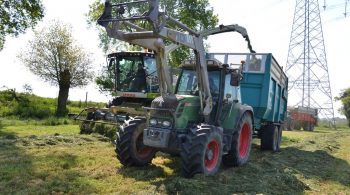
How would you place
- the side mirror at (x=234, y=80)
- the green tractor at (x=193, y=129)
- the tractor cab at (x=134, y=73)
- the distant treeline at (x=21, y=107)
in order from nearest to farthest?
the green tractor at (x=193, y=129) → the side mirror at (x=234, y=80) → the tractor cab at (x=134, y=73) → the distant treeline at (x=21, y=107)

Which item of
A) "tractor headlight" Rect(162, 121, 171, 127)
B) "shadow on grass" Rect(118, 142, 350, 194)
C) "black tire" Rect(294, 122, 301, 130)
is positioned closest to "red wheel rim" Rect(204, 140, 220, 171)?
"shadow on grass" Rect(118, 142, 350, 194)

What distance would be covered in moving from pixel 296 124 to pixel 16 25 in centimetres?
2777

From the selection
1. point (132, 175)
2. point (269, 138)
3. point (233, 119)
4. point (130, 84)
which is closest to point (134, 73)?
point (130, 84)

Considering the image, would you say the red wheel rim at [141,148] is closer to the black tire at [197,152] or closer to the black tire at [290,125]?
the black tire at [197,152]

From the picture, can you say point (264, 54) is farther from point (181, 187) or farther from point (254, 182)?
point (181, 187)

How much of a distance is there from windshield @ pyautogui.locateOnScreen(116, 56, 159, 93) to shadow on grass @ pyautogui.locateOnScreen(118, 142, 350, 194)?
480 centimetres

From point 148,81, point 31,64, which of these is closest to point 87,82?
point 31,64

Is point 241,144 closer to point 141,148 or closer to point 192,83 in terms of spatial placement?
point 192,83

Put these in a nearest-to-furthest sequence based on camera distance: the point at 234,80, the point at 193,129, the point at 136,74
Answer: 1. the point at 193,129
2. the point at 234,80
3. the point at 136,74

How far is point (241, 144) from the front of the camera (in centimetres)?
970

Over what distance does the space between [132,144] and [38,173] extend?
1.85 meters

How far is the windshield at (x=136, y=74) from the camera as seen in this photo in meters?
14.0

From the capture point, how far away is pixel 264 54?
1186cm

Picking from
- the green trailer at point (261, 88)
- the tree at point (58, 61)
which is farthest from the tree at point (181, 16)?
the green trailer at point (261, 88)
